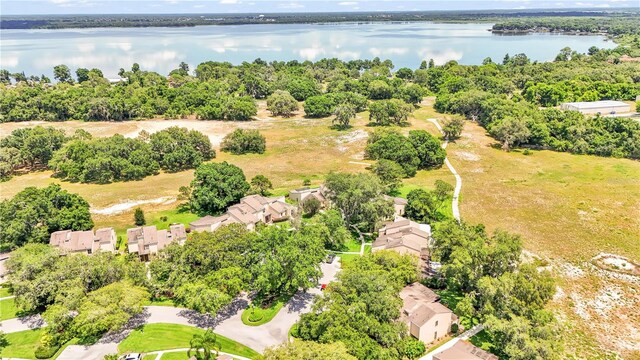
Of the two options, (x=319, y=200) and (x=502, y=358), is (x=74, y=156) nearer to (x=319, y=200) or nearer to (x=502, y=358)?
(x=319, y=200)

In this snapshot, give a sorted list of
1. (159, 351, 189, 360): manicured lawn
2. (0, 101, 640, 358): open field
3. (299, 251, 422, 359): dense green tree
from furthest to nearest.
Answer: (0, 101, 640, 358): open field < (159, 351, 189, 360): manicured lawn < (299, 251, 422, 359): dense green tree

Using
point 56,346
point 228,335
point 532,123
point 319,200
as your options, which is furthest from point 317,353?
point 532,123

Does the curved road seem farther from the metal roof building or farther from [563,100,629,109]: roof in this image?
[563,100,629,109]: roof

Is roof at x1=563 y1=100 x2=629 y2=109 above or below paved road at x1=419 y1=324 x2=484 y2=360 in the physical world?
above

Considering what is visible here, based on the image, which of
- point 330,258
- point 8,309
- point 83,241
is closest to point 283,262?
point 330,258

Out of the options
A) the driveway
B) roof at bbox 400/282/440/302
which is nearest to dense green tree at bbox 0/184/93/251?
the driveway

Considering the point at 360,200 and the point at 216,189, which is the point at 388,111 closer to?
the point at 360,200

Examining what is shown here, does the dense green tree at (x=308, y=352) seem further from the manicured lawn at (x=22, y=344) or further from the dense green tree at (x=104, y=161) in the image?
the dense green tree at (x=104, y=161)

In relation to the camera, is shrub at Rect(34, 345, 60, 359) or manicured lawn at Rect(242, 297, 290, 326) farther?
manicured lawn at Rect(242, 297, 290, 326)
